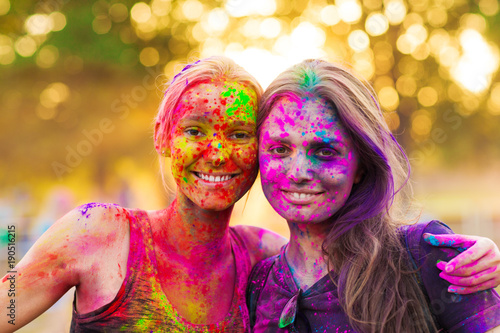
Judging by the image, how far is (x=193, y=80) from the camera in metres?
2.71

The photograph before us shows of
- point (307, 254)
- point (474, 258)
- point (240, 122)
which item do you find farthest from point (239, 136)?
point (474, 258)

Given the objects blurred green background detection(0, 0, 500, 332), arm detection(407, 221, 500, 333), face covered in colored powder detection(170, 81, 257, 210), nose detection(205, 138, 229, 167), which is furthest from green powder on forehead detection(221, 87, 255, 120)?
blurred green background detection(0, 0, 500, 332)

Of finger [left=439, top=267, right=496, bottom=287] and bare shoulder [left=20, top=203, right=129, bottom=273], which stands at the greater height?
bare shoulder [left=20, top=203, right=129, bottom=273]

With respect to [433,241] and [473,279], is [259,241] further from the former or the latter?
[473,279]

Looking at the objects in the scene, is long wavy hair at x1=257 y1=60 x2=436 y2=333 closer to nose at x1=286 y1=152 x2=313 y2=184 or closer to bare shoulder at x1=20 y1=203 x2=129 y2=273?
nose at x1=286 y1=152 x2=313 y2=184

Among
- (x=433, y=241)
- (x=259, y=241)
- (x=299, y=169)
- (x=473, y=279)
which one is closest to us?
(x=473, y=279)

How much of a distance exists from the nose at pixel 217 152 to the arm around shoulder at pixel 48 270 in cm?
68

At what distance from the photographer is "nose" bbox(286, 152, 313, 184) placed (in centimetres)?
240

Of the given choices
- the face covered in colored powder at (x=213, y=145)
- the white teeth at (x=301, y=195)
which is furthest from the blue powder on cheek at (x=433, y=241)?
the face covered in colored powder at (x=213, y=145)

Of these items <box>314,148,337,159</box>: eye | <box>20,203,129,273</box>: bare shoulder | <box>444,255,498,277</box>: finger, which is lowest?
<box>444,255,498,277</box>: finger

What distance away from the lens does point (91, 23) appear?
9969 mm

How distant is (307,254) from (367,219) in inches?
14.2

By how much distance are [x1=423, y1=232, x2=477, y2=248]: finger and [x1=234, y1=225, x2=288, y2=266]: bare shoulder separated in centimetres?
114

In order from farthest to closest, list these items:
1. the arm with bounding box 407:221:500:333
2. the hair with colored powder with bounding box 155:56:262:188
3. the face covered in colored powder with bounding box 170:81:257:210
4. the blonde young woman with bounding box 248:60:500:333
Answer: the hair with colored powder with bounding box 155:56:262:188
the face covered in colored powder with bounding box 170:81:257:210
the blonde young woman with bounding box 248:60:500:333
the arm with bounding box 407:221:500:333
